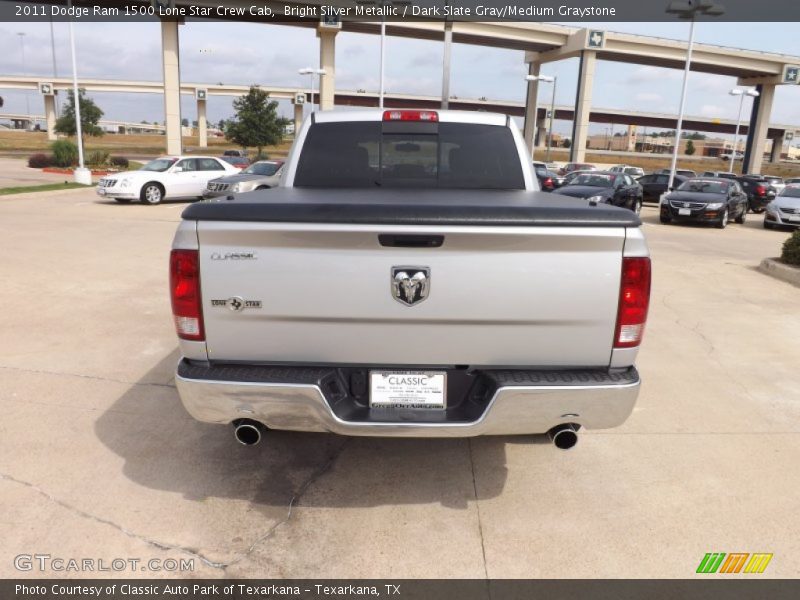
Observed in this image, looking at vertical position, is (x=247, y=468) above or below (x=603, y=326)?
below

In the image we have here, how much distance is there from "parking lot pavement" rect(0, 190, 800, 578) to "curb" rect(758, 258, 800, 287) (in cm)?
479

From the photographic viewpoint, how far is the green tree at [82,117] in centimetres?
4994

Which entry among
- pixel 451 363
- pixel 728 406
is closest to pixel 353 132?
pixel 451 363

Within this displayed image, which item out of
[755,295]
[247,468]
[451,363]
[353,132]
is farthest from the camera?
[755,295]

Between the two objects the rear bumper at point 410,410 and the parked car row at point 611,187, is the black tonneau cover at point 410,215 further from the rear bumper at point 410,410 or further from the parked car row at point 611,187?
the parked car row at point 611,187

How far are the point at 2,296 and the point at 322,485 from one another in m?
6.08

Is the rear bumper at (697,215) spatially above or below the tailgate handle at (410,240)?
below

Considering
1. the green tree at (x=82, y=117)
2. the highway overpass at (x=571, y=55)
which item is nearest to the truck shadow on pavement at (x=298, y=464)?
the highway overpass at (x=571, y=55)

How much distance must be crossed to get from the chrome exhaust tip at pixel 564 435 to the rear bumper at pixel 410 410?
113mm

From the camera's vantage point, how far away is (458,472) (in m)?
3.85

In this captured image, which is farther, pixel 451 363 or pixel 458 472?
pixel 458 472

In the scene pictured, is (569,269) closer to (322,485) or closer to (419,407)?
(419,407)

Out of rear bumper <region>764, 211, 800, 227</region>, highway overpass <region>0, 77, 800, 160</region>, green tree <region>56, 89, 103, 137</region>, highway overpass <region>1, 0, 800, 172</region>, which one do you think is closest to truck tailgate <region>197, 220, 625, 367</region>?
rear bumper <region>764, 211, 800, 227</region>

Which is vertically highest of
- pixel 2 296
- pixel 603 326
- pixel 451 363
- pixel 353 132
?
pixel 353 132
